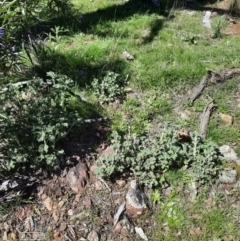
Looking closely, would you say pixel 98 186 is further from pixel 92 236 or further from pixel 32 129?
pixel 32 129

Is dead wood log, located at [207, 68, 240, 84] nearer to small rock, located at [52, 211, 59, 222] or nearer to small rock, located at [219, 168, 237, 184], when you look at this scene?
small rock, located at [219, 168, 237, 184]

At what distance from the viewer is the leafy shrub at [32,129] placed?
3.53m

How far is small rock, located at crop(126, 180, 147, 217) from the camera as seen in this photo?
11.6ft

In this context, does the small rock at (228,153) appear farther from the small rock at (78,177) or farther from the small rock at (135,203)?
the small rock at (78,177)

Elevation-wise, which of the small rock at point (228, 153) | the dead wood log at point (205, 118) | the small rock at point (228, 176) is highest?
the dead wood log at point (205, 118)

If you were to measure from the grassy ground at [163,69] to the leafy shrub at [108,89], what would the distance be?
0.07m

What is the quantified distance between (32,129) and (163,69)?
2.12 m

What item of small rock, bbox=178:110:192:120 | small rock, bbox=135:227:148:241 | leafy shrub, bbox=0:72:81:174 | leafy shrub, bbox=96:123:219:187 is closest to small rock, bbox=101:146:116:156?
leafy shrub, bbox=96:123:219:187

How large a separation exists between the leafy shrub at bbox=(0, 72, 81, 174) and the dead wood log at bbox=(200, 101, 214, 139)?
1389 mm

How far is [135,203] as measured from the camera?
11.7ft

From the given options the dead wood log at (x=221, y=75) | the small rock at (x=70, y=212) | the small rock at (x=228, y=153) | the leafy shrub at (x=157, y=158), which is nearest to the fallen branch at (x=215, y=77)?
the dead wood log at (x=221, y=75)

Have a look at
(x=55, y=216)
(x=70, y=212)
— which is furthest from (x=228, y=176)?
(x=55, y=216)

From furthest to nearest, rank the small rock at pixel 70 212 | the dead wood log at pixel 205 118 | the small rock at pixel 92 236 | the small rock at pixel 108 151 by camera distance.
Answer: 1. the dead wood log at pixel 205 118
2. the small rock at pixel 108 151
3. the small rock at pixel 70 212
4. the small rock at pixel 92 236

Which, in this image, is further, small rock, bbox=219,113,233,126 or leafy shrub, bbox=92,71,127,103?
leafy shrub, bbox=92,71,127,103
